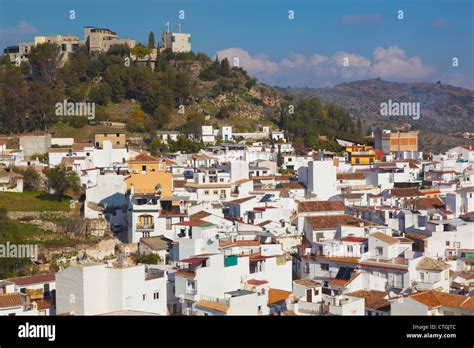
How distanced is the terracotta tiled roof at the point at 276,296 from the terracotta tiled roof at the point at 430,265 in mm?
1749

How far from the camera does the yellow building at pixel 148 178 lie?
13258 millimetres

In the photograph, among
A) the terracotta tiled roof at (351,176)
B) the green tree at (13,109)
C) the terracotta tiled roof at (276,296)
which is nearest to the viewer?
the terracotta tiled roof at (276,296)

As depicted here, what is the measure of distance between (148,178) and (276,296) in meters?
6.16

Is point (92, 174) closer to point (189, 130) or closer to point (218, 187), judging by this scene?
point (218, 187)

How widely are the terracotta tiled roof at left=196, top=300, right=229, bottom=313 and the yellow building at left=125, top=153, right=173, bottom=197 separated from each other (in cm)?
595

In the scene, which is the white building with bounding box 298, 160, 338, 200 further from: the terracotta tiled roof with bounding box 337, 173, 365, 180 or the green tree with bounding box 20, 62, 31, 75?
the green tree with bounding box 20, 62, 31, 75

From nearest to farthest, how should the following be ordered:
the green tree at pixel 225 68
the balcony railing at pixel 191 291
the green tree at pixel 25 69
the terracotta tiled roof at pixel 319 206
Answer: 1. the balcony railing at pixel 191 291
2. the terracotta tiled roof at pixel 319 206
3. the green tree at pixel 25 69
4. the green tree at pixel 225 68

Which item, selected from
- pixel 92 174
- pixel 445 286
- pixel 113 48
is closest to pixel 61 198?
pixel 92 174

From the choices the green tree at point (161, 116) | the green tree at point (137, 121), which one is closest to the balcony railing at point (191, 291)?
the green tree at point (137, 121)

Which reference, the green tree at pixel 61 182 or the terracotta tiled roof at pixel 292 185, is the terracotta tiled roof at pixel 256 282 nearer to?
the terracotta tiled roof at pixel 292 185

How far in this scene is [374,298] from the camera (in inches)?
301

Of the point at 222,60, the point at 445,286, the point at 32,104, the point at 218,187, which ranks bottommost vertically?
the point at 445,286

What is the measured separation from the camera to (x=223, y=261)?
26.3 feet

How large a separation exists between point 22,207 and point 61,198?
111 cm
